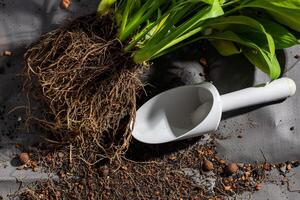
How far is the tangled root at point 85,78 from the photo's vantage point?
104 centimetres

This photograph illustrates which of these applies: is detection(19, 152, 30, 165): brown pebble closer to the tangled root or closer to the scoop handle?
the tangled root

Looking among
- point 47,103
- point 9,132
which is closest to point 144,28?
point 47,103

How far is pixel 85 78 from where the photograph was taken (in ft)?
3.40

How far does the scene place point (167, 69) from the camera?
1.15 m

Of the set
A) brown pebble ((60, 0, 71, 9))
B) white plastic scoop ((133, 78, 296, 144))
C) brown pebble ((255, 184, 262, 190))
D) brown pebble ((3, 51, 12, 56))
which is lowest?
brown pebble ((255, 184, 262, 190))

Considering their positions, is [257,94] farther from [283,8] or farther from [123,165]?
[123,165]

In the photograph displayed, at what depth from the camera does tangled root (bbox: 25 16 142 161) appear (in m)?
1.04

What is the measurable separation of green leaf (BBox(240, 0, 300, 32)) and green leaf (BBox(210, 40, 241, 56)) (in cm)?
11

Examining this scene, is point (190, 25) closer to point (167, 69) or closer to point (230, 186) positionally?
point (167, 69)

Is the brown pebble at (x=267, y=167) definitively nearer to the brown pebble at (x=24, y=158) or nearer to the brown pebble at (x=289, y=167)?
the brown pebble at (x=289, y=167)

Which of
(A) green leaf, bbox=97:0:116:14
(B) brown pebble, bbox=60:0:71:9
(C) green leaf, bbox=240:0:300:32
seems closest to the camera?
(C) green leaf, bbox=240:0:300:32

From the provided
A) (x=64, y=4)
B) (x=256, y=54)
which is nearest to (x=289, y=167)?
(x=256, y=54)

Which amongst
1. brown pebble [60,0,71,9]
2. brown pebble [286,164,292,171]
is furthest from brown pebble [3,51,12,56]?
brown pebble [286,164,292,171]

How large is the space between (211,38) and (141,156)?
0.32 m
